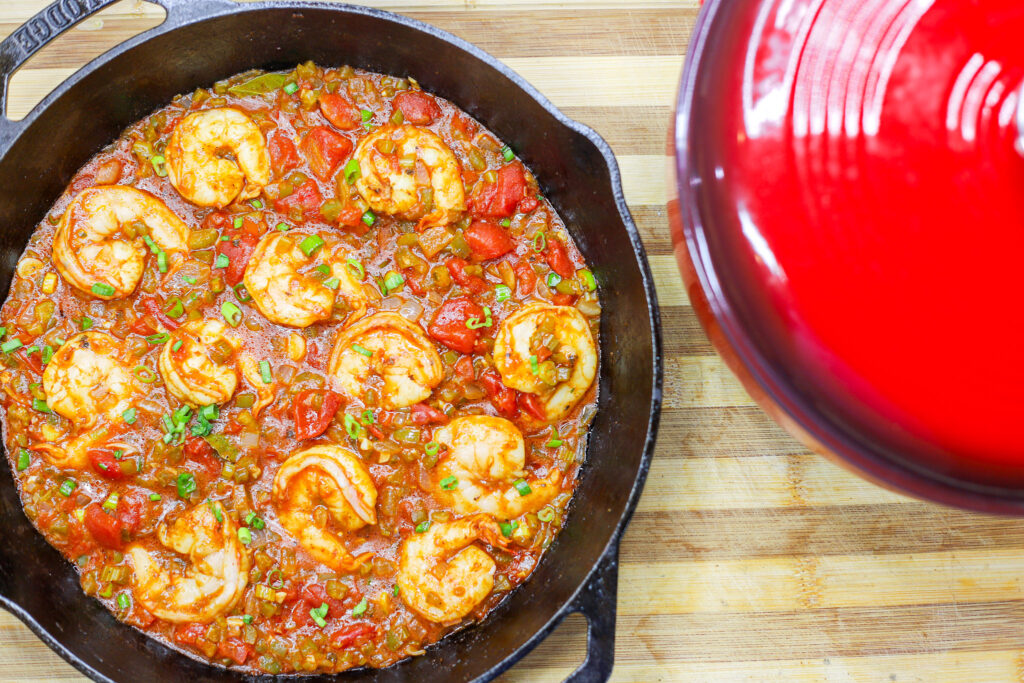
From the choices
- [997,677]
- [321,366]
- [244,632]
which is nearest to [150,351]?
[321,366]

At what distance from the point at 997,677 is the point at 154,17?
4.86m

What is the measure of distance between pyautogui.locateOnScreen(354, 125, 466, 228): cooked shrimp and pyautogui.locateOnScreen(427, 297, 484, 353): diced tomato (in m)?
0.41

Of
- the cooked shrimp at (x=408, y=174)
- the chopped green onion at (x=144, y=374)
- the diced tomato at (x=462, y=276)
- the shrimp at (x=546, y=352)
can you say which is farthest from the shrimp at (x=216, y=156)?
the shrimp at (x=546, y=352)

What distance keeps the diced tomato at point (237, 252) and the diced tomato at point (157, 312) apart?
305 mm

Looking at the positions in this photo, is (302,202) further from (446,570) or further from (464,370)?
(446,570)

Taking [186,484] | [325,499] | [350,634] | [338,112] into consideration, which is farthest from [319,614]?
[338,112]

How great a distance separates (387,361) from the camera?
3152 millimetres

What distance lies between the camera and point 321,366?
3289mm

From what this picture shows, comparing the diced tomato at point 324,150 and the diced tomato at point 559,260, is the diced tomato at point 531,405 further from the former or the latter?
the diced tomato at point 324,150

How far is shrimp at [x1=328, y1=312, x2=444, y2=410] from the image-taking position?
3.15m

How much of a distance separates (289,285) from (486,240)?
87 centimetres

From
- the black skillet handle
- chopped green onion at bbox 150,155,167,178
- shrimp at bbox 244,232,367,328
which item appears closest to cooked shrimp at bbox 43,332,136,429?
shrimp at bbox 244,232,367,328

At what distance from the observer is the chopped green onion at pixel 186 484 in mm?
3248

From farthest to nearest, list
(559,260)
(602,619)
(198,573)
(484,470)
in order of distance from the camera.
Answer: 1. (559,260)
2. (484,470)
3. (198,573)
4. (602,619)
